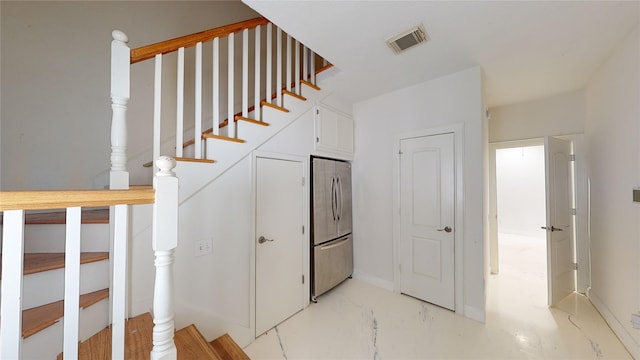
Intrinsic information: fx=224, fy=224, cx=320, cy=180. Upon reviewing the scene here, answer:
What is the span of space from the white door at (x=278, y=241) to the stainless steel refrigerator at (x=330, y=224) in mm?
228

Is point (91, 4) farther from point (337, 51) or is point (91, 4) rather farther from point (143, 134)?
point (337, 51)

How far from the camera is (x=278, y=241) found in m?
2.29

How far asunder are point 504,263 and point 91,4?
6508 mm

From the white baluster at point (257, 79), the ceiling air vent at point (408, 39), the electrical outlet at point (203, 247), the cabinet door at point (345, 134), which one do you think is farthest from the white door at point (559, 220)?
the electrical outlet at point (203, 247)

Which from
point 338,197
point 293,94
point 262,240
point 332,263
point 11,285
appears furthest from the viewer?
point 338,197

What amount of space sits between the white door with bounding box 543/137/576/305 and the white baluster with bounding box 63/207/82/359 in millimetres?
3816

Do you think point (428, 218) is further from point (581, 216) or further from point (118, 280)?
point (118, 280)

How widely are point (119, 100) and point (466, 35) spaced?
2520 millimetres

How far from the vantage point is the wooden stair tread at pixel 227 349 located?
4.99 ft

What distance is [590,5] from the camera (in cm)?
153

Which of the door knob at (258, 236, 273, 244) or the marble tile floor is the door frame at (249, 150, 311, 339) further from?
the marble tile floor

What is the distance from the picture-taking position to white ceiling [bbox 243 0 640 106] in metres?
1.57

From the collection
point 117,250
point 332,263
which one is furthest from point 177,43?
point 332,263

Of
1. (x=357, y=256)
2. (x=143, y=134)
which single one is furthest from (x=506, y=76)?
(x=143, y=134)
